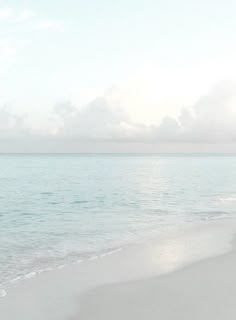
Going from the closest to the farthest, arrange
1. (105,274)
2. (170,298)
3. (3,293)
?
(170,298)
(3,293)
(105,274)

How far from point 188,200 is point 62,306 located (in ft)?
94.8

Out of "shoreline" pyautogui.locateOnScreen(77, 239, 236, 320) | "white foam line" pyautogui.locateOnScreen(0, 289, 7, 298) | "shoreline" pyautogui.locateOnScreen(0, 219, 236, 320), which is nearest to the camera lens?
Result: "shoreline" pyautogui.locateOnScreen(77, 239, 236, 320)

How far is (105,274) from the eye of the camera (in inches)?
452

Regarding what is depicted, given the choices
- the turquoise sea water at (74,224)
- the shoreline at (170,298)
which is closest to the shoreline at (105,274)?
the shoreline at (170,298)

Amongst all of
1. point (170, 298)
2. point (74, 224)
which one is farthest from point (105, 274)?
point (74, 224)

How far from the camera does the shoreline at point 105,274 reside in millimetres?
8781

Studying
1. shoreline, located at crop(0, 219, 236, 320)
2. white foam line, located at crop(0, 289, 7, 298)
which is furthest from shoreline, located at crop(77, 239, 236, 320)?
white foam line, located at crop(0, 289, 7, 298)

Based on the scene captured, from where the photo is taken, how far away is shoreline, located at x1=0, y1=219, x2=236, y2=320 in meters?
8.78

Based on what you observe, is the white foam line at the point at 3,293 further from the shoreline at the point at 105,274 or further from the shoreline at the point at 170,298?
the shoreline at the point at 170,298

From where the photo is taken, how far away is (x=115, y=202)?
116 feet

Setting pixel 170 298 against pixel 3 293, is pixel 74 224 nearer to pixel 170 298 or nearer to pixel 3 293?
pixel 3 293

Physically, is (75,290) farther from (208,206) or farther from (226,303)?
(208,206)

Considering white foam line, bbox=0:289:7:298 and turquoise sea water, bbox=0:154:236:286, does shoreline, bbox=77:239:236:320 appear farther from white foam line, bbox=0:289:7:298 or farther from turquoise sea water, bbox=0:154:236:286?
turquoise sea water, bbox=0:154:236:286

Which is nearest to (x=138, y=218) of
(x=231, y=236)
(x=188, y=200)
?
(x=231, y=236)
